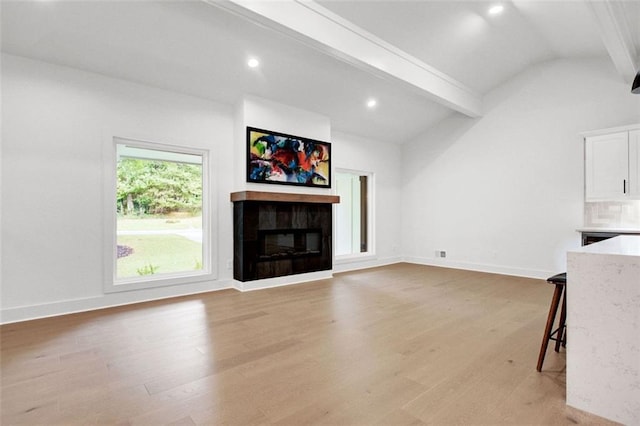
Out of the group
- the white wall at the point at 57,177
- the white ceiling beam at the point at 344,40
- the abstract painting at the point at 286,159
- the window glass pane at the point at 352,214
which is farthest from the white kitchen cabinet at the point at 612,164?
the white wall at the point at 57,177

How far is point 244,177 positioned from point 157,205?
1273 mm

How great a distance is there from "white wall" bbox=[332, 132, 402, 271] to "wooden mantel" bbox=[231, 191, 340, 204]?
1093 millimetres

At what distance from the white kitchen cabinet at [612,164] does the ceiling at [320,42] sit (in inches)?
34.3

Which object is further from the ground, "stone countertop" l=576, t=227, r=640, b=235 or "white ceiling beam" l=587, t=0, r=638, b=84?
"white ceiling beam" l=587, t=0, r=638, b=84

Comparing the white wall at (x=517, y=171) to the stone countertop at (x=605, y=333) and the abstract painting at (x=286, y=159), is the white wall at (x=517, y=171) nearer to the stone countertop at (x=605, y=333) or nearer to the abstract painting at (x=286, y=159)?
the abstract painting at (x=286, y=159)

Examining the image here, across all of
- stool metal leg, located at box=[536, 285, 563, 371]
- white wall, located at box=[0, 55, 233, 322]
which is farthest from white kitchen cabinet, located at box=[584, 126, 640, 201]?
white wall, located at box=[0, 55, 233, 322]

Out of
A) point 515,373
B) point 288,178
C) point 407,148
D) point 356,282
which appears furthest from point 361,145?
point 515,373

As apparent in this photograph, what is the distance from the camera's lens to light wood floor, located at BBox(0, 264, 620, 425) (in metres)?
1.83

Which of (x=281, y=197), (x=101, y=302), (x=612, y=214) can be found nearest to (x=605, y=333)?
(x=281, y=197)

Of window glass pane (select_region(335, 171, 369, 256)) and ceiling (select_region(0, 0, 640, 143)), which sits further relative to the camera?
window glass pane (select_region(335, 171, 369, 256))

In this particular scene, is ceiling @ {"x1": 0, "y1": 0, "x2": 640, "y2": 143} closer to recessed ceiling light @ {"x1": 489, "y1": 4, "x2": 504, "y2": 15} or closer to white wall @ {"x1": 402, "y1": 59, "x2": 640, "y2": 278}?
recessed ceiling light @ {"x1": 489, "y1": 4, "x2": 504, "y2": 15}

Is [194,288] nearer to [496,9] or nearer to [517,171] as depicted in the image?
[496,9]

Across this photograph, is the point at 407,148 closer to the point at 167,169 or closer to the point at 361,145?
the point at 361,145

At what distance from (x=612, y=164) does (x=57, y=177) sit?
730 centimetres
